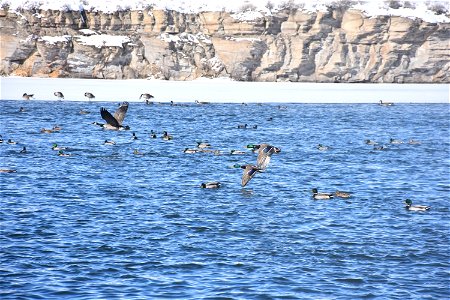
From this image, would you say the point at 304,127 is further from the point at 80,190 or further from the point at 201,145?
the point at 80,190

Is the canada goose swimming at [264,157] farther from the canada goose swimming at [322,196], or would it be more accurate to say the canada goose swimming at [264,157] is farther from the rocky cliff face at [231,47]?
the rocky cliff face at [231,47]

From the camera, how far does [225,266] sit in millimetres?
16766

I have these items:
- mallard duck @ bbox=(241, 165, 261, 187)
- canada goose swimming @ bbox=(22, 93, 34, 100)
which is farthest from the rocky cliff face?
mallard duck @ bbox=(241, 165, 261, 187)

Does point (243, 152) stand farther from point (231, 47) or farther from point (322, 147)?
point (231, 47)

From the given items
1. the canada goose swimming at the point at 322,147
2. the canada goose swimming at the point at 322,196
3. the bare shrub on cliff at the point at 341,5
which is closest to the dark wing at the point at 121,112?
the canada goose swimming at the point at 322,147

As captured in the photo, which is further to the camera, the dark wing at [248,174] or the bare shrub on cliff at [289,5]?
the bare shrub on cliff at [289,5]

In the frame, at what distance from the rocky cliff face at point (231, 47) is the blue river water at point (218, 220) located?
35286 millimetres

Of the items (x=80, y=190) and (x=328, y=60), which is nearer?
(x=80, y=190)

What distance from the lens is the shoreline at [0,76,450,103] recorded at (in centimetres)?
6378

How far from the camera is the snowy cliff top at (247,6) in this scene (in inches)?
3024

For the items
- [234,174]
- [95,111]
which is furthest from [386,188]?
[95,111]

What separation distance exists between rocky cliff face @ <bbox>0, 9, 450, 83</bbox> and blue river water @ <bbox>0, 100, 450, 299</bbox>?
116 feet

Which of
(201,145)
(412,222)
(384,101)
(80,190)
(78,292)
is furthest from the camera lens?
(384,101)

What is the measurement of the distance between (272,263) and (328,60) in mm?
60732
